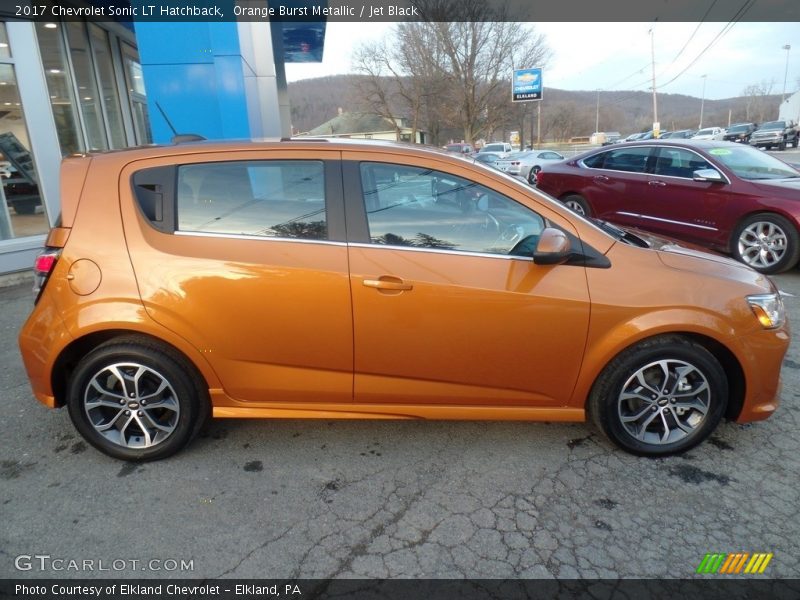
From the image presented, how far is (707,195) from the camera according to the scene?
6.36 metres

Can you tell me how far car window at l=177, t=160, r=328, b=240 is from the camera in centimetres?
262

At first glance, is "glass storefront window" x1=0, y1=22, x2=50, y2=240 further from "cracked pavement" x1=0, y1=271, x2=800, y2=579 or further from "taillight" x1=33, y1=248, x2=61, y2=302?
"taillight" x1=33, y1=248, x2=61, y2=302

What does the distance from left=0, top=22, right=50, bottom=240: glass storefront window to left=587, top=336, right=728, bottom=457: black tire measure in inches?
308

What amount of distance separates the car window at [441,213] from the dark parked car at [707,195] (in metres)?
3.13

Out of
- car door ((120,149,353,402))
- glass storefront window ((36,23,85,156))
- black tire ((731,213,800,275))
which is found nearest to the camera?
car door ((120,149,353,402))

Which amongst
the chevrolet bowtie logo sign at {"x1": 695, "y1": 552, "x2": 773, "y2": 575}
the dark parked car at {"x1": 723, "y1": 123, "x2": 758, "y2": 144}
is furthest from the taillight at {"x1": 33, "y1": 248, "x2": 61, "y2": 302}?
the dark parked car at {"x1": 723, "y1": 123, "x2": 758, "y2": 144}

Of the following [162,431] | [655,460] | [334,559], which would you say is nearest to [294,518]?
[334,559]

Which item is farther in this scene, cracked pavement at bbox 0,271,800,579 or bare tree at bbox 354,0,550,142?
bare tree at bbox 354,0,550,142

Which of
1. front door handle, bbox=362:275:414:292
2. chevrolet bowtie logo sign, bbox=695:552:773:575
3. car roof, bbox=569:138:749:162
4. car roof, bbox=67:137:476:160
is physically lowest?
chevrolet bowtie logo sign, bbox=695:552:773:575

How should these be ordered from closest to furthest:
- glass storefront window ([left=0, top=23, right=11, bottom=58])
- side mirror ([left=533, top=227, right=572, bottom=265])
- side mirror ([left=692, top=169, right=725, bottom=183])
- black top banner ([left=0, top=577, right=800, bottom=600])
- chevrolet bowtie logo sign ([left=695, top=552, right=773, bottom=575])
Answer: black top banner ([left=0, top=577, right=800, bottom=600]) → chevrolet bowtie logo sign ([left=695, top=552, right=773, bottom=575]) → side mirror ([left=533, top=227, right=572, bottom=265]) → side mirror ([left=692, top=169, right=725, bottom=183]) → glass storefront window ([left=0, top=23, right=11, bottom=58])

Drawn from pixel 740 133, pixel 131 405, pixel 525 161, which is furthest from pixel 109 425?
pixel 740 133

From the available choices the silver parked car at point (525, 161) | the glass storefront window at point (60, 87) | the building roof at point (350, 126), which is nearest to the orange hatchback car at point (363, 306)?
the glass storefront window at point (60, 87)

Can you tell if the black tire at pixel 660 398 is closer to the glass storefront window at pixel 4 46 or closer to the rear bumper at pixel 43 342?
the rear bumper at pixel 43 342

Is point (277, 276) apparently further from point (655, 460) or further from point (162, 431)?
point (655, 460)
